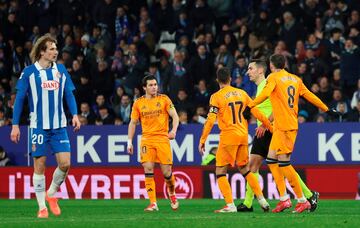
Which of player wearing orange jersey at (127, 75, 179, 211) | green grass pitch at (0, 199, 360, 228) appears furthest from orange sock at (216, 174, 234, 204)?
player wearing orange jersey at (127, 75, 179, 211)

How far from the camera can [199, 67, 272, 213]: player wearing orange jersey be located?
1567 centimetres

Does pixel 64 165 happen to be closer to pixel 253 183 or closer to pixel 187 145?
pixel 253 183

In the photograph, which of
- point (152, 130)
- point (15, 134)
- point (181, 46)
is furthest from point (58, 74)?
point (181, 46)

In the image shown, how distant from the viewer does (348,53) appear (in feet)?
78.8

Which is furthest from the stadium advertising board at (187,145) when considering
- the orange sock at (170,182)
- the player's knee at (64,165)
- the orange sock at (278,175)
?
the player's knee at (64,165)

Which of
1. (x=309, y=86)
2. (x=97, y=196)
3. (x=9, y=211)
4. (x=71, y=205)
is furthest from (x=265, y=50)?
(x=9, y=211)

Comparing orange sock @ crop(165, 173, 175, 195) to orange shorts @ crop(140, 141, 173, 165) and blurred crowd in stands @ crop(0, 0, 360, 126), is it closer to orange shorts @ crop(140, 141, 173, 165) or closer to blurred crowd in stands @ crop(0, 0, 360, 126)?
orange shorts @ crop(140, 141, 173, 165)

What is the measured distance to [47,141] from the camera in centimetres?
1416

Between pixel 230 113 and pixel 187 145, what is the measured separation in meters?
8.75

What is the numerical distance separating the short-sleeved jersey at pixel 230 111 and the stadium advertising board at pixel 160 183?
21.2 ft

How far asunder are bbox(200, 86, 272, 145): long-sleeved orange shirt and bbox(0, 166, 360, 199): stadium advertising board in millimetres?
6465

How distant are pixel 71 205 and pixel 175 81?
6627 millimetres

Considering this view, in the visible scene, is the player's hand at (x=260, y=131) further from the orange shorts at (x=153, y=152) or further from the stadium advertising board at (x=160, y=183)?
the stadium advertising board at (x=160, y=183)

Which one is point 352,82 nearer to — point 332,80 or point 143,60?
point 332,80
